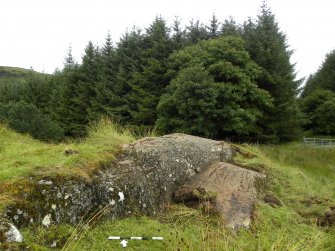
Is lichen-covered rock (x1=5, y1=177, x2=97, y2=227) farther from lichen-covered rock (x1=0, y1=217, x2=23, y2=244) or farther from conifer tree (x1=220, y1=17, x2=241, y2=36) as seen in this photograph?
conifer tree (x1=220, y1=17, x2=241, y2=36)

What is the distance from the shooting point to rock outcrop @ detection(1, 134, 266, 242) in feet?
11.8

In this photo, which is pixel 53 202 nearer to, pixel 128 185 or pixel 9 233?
pixel 9 233

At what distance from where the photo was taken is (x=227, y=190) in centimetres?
566

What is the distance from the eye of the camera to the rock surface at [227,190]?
496 centimetres

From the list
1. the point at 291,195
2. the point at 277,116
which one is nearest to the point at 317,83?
the point at 277,116

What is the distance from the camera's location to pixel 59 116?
35.6m

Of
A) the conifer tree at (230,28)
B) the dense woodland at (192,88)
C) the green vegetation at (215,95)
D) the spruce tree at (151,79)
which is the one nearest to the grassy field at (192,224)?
the dense woodland at (192,88)

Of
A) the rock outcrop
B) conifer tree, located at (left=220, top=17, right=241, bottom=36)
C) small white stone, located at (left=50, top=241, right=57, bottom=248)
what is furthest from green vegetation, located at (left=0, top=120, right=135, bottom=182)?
conifer tree, located at (left=220, top=17, right=241, bottom=36)

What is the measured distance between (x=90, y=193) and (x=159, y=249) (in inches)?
45.5

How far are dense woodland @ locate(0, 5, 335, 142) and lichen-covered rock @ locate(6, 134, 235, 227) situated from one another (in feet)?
26.9

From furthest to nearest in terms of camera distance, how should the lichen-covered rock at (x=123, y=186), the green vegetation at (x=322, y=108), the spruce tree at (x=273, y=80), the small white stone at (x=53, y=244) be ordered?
the green vegetation at (x=322, y=108) < the spruce tree at (x=273, y=80) < the lichen-covered rock at (x=123, y=186) < the small white stone at (x=53, y=244)

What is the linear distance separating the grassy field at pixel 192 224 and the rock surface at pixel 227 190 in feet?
0.64

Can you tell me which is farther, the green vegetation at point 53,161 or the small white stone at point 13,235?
the green vegetation at point 53,161

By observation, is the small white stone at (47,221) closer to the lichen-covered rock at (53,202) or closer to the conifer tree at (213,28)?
the lichen-covered rock at (53,202)
